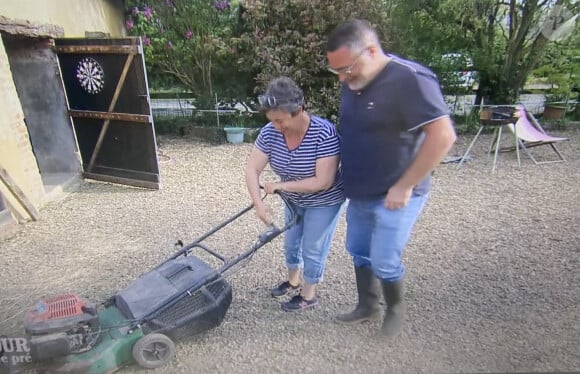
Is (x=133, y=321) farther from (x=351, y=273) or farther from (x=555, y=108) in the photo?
(x=555, y=108)

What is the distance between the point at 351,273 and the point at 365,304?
63 cm

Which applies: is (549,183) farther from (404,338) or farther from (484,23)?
(484,23)

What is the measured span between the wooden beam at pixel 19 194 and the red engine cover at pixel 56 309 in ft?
7.97

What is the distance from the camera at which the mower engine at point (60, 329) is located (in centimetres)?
188

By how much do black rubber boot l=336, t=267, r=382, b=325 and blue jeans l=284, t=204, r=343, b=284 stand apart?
253mm

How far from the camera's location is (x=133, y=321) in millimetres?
2078

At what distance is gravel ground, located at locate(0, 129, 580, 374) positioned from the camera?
228cm

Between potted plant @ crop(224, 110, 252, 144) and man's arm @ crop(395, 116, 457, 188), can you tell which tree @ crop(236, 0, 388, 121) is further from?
man's arm @ crop(395, 116, 457, 188)

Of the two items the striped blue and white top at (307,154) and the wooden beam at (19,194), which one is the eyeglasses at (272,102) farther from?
the wooden beam at (19,194)

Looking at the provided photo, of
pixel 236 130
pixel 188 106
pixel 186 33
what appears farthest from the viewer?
pixel 188 106

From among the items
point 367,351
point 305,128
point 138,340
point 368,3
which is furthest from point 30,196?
point 368,3

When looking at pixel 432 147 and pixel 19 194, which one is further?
pixel 19 194

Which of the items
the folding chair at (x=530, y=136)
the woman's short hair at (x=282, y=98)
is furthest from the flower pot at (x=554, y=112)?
the woman's short hair at (x=282, y=98)

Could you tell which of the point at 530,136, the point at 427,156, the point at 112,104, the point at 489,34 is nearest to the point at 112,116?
the point at 112,104
